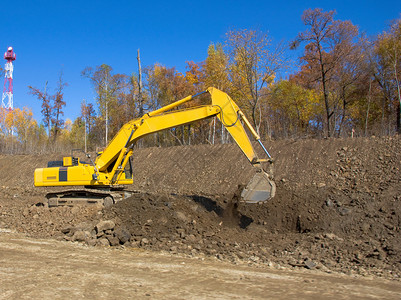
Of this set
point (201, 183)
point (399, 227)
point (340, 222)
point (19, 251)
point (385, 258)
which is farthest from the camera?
point (201, 183)

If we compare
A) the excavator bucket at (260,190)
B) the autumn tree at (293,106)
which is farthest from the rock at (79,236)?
the autumn tree at (293,106)

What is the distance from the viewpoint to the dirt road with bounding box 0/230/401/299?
5.58 m

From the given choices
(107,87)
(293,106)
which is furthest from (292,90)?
(107,87)

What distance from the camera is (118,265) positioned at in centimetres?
740

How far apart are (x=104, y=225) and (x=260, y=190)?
4.30 m

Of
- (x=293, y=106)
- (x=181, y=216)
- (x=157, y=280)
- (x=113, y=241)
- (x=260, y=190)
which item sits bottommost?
(x=157, y=280)

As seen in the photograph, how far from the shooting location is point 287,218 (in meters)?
11.4

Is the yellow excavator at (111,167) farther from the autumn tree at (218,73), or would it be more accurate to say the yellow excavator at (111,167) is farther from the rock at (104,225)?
the autumn tree at (218,73)

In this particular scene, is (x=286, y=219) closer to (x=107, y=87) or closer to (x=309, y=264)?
(x=309, y=264)

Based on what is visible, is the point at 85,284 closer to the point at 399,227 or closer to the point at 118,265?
the point at 118,265

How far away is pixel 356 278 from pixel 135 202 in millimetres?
6844

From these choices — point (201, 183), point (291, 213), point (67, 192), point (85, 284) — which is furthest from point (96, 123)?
point (85, 284)

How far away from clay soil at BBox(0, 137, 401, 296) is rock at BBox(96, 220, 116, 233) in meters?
0.03

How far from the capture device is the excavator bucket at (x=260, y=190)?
10172mm
